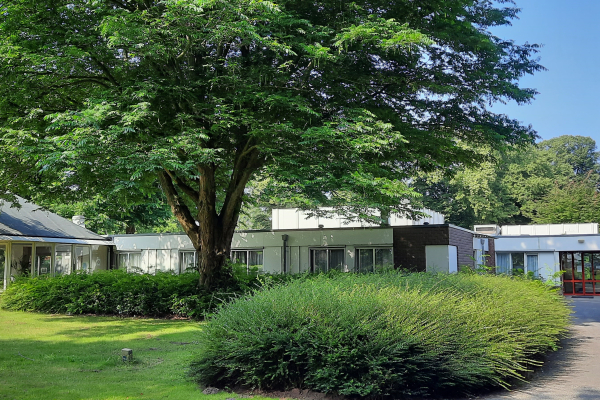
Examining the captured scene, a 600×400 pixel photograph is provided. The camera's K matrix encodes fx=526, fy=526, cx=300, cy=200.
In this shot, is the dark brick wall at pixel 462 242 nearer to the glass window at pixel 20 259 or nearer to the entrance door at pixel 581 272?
the entrance door at pixel 581 272

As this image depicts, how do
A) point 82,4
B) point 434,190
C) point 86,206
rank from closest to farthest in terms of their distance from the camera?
point 82,4 → point 86,206 → point 434,190

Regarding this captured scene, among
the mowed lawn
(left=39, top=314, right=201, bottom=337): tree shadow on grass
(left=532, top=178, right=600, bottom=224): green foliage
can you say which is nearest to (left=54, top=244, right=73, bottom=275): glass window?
(left=39, top=314, right=201, bottom=337): tree shadow on grass

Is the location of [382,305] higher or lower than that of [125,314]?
higher

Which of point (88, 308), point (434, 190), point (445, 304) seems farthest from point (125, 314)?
point (434, 190)

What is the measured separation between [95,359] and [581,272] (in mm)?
29897

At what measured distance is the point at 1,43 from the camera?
13320 millimetres

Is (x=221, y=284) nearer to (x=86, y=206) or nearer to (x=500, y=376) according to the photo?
(x=500, y=376)

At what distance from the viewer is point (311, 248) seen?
24.3 metres

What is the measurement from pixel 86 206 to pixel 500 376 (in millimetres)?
29442

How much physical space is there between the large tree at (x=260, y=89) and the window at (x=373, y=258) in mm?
6552

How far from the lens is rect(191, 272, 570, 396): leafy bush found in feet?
23.6

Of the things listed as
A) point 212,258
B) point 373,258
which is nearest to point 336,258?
point 373,258

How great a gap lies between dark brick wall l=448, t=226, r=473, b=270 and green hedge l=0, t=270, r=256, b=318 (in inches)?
361

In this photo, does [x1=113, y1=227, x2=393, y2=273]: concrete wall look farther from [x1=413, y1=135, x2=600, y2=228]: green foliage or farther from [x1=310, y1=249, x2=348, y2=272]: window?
[x1=413, y1=135, x2=600, y2=228]: green foliage
